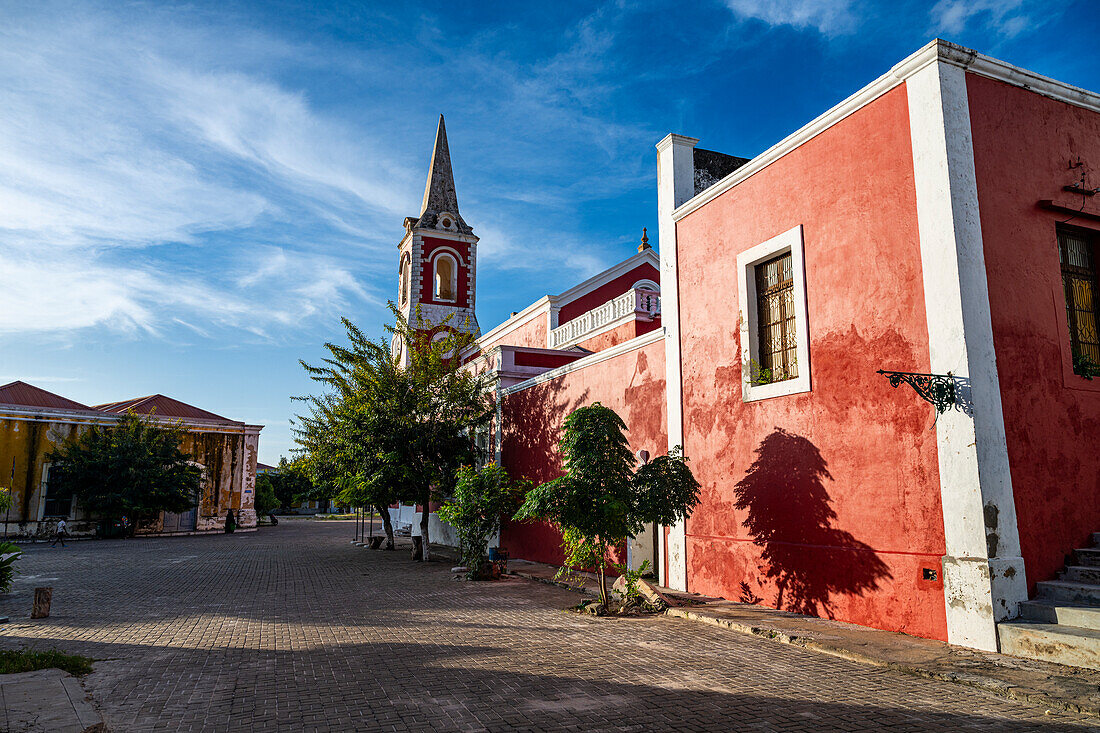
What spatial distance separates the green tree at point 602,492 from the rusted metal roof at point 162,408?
25161mm

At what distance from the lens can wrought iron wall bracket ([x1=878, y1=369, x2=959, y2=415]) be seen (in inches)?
248

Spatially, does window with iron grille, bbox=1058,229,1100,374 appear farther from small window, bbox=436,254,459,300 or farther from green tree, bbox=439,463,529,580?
small window, bbox=436,254,459,300

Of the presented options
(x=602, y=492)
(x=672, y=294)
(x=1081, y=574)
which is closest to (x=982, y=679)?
(x=1081, y=574)

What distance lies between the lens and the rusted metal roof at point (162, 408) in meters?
28.5

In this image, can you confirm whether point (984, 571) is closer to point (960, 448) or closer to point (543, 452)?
point (960, 448)

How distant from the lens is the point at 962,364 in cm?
629

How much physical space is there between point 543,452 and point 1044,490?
8.78 m

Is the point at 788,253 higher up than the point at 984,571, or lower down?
higher up

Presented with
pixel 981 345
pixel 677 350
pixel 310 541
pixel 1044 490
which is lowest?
pixel 310 541

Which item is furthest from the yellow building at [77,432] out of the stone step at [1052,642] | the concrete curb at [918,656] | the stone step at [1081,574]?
the stone step at [1081,574]

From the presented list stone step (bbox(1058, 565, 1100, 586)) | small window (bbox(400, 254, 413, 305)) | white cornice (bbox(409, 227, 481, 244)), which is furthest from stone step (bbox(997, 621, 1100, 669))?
white cornice (bbox(409, 227, 481, 244))

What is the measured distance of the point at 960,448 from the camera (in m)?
6.19

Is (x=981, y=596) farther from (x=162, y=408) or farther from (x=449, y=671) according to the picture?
(x=162, y=408)

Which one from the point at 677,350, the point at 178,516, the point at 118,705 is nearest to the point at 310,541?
the point at 178,516
